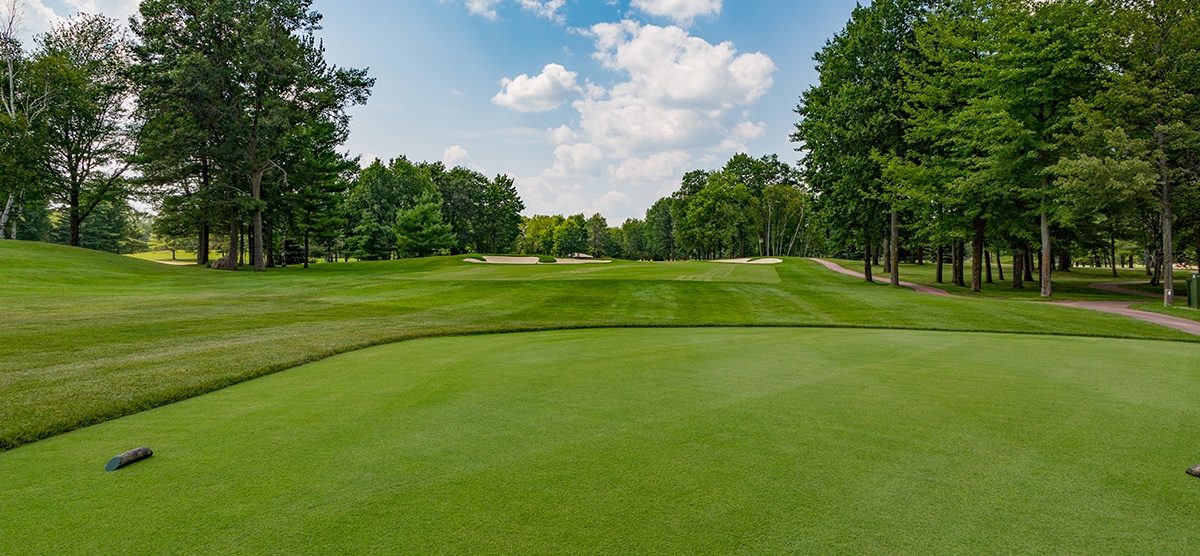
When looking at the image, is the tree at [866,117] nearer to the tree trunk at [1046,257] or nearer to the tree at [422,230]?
the tree trunk at [1046,257]

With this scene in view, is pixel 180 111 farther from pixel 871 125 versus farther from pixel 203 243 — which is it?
pixel 871 125

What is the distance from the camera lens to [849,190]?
2477cm

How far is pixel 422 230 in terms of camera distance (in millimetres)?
50375

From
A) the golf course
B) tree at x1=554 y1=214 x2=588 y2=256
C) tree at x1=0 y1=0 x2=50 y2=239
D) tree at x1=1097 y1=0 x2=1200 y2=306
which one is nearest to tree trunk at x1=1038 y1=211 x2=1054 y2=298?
tree at x1=1097 y1=0 x2=1200 y2=306

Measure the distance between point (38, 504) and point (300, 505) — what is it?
4.24 ft

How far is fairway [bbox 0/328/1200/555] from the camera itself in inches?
81.0

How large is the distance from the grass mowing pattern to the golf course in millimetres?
92

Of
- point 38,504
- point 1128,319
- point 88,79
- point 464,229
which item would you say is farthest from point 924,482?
point 464,229

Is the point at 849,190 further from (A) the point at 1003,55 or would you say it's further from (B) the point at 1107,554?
(B) the point at 1107,554

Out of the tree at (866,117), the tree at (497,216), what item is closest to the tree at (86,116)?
the tree at (497,216)

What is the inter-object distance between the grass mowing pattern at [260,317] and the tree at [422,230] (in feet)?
79.0

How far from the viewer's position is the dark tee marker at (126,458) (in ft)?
9.11

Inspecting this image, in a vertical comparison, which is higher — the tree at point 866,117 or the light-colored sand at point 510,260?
the tree at point 866,117

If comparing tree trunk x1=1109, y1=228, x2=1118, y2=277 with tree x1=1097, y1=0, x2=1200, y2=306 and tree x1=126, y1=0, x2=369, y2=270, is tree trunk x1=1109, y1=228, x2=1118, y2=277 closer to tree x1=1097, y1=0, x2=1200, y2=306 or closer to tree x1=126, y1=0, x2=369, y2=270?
tree x1=1097, y1=0, x2=1200, y2=306
